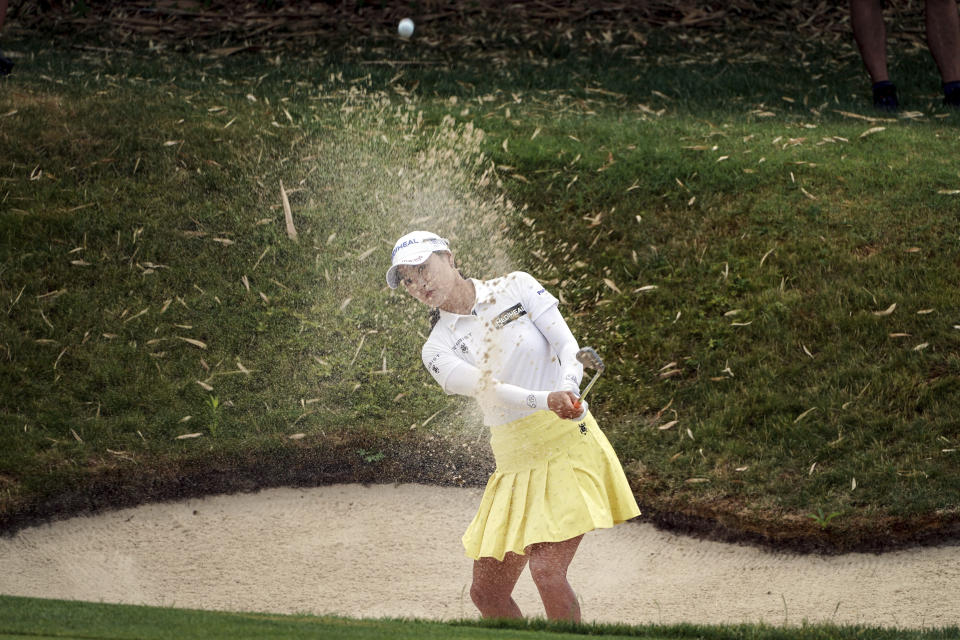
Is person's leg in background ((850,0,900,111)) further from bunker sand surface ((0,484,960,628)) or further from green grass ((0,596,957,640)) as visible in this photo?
green grass ((0,596,957,640))

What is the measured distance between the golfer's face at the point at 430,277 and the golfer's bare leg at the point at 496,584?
1.07 m

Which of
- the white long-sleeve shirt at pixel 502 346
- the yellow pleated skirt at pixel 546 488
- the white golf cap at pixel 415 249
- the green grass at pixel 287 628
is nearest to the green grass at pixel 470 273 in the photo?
the green grass at pixel 287 628

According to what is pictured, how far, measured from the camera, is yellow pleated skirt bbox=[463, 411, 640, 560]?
12.7 feet

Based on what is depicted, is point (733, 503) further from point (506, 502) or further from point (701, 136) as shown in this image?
point (701, 136)

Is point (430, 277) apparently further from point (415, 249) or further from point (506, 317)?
point (506, 317)

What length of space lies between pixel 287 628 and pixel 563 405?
4.22 feet

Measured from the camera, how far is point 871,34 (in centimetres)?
958

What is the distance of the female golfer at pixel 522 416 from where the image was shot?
3904 mm

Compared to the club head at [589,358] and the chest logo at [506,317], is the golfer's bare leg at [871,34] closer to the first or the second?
the chest logo at [506,317]

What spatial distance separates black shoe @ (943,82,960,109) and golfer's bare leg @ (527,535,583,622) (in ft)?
24.8

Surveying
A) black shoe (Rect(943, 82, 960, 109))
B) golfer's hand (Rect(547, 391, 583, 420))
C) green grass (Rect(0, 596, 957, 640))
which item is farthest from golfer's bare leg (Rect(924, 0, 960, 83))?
golfer's hand (Rect(547, 391, 583, 420))

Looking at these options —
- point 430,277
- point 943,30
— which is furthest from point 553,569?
point 943,30

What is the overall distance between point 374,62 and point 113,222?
443 cm

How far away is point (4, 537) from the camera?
5.78 meters
